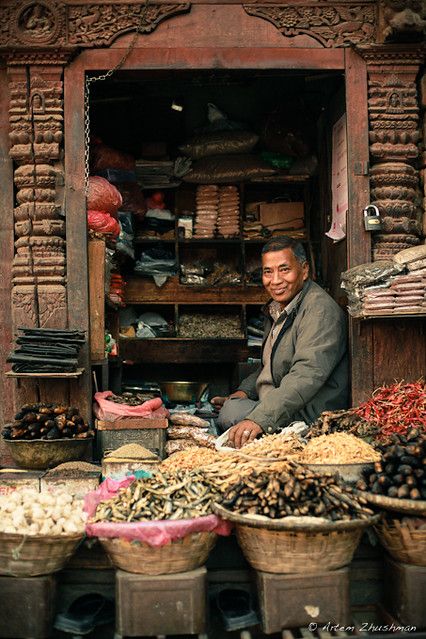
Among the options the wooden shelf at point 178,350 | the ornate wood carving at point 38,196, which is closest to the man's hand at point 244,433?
the ornate wood carving at point 38,196

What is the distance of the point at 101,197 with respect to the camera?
5.66 meters

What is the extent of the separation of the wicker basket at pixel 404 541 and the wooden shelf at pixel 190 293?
12.7 feet

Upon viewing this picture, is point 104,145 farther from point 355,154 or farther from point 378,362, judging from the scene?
point 378,362

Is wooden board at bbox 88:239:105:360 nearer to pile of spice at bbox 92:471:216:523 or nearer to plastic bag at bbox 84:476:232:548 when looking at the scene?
pile of spice at bbox 92:471:216:523

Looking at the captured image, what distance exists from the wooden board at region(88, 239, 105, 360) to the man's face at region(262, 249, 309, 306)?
117cm

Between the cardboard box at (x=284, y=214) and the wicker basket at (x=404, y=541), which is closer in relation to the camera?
the wicker basket at (x=404, y=541)

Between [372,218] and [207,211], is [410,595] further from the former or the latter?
[207,211]

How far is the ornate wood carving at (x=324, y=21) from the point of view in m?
5.23

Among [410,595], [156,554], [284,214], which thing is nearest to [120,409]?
[156,554]

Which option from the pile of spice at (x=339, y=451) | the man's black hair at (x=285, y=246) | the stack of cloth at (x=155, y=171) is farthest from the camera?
the stack of cloth at (x=155, y=171)

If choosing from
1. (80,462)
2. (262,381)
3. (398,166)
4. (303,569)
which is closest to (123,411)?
(80,462)

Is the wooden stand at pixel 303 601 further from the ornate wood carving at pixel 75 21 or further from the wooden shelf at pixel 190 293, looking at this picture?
the wooden shelf at pixel 190 293

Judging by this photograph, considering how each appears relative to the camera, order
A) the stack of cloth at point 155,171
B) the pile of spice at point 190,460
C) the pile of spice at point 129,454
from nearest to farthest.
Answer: the pile of spice at point 190,460, the pile of spice at point 129,454, the stack of cloth at point 155,171

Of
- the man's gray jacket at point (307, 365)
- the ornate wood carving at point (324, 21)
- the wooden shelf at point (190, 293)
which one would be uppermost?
the ornate wood carving at point (324, 21)
